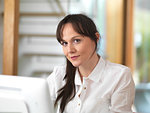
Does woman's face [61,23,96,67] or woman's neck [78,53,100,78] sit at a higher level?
woman's face [61,23,96,67]

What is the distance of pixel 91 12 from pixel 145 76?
140 cm

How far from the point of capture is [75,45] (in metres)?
1.27

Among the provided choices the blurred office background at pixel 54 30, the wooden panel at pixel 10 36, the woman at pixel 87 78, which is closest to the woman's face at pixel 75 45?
the woman at pixel 87 78

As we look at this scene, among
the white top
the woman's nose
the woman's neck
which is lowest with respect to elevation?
the white top

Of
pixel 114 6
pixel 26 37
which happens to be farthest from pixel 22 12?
pixel 114 6

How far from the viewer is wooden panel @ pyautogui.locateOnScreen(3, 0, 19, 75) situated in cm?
202

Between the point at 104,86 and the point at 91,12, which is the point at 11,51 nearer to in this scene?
the point at 104,86

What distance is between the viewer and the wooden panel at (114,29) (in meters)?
3.04

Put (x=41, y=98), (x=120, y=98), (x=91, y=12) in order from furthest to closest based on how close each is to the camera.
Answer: (x=91, y=12)
(x=120, y=98)
(x=41, y=98)

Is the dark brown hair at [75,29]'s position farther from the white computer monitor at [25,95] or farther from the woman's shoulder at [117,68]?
the white computer monitor at [25,95]

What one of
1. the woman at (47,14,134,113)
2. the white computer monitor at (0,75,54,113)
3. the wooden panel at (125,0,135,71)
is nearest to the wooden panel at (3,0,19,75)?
the woman at (47,14,134,113)

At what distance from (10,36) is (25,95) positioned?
4.49ft

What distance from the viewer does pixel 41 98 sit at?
755 mm

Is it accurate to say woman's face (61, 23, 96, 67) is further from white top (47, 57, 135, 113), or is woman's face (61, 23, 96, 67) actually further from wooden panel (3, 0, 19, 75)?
wooden panel (3, 0, 19, 75)
